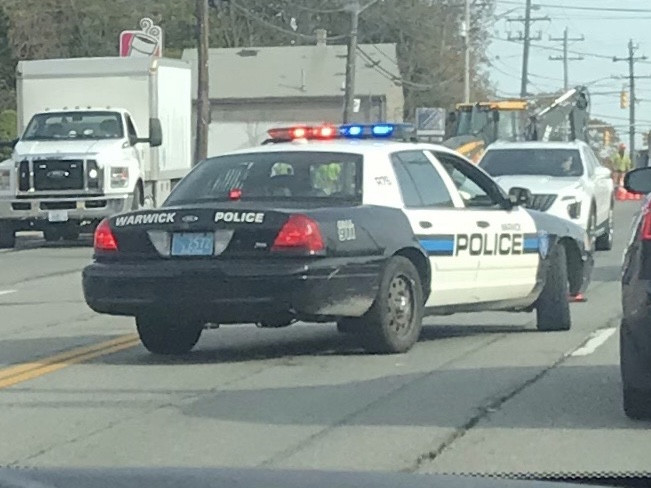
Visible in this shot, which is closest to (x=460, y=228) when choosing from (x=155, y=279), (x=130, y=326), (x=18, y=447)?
(x=155, y=279)

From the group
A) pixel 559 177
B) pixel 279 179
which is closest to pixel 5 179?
pixel 559 177

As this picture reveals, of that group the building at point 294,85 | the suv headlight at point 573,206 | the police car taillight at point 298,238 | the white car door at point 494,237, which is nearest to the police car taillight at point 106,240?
the police car taillight at point 298,238

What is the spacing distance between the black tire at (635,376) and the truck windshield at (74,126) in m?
17.9

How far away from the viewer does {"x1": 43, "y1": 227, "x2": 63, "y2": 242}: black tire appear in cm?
2553

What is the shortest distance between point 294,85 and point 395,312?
65280 millimetres

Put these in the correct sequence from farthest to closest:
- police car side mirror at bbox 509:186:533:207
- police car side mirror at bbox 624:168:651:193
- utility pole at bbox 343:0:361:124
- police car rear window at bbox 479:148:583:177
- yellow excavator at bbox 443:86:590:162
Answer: utility pole at bbox 343:0:361:124
yellow excavator at bbox 443:86:590:162
police car rear window at bbox 479:148:583:177
police car side mirror at bbox 509:186:533:207
police car side mirror at bbox 624:168:651:193

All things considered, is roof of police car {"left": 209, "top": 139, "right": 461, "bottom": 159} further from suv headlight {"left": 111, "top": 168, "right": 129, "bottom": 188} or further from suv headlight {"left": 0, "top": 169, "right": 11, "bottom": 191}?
suv headlight {"left": 0, "top": 169, "right": 11, "bottom": 191}

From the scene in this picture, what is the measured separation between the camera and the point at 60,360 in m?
11.2

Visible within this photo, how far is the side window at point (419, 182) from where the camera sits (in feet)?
37.5

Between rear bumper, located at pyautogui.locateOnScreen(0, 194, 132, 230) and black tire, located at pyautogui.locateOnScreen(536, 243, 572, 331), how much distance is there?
43.1ft

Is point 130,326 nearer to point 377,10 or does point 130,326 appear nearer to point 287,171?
point 287,171

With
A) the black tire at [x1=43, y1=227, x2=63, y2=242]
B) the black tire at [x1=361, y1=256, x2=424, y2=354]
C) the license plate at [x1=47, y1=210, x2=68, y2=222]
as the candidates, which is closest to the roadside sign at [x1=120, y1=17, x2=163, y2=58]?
the black tire at [x1=43, y1=227, x2=63, y2=242]

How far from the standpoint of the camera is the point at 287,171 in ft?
36.8

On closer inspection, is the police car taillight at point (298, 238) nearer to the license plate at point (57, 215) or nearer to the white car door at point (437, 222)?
the white car door at point (437, 222)
